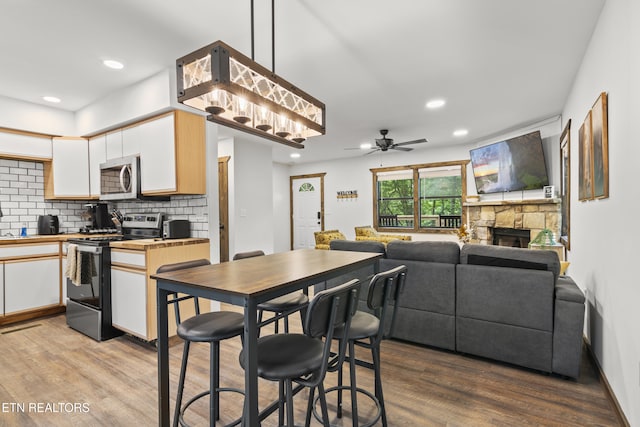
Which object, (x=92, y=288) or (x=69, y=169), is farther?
(x=69, y=169)

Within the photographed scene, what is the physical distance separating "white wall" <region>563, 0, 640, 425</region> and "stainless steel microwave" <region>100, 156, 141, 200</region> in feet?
13.0

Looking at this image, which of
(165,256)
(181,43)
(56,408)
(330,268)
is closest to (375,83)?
(181,43)

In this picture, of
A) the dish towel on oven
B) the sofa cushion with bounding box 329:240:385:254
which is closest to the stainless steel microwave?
the dish towel on oven

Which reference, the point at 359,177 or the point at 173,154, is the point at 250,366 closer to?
the point at 173,154

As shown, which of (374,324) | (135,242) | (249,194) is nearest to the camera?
(374,324)

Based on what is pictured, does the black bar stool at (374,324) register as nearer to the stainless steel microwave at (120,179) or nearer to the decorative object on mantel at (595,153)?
the decorative object on mantel at (595,153)

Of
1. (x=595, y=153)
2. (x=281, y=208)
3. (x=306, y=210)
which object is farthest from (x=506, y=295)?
(x=281, y=208)

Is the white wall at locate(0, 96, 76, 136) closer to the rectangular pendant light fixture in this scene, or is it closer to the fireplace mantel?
the rectangular pendant light fixture

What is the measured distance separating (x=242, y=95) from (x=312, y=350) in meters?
1.23

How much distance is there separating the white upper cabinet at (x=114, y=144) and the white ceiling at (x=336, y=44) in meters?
0.44

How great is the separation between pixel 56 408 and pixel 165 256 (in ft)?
4.23

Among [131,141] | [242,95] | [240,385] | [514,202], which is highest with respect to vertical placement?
[131,141]

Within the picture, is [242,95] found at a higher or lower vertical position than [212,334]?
higher

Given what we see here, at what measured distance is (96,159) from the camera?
4016 mm
